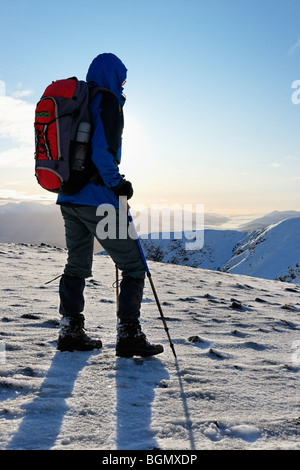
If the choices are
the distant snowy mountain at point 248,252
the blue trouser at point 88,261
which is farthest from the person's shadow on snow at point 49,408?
the distant snowy mountain at point 248,252

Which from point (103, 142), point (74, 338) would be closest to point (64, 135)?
point (103, 142)

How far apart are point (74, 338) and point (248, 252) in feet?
157

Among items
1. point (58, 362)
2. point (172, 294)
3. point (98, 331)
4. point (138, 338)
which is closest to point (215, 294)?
point (172, 294)

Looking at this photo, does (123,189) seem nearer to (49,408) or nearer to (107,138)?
(107,138)

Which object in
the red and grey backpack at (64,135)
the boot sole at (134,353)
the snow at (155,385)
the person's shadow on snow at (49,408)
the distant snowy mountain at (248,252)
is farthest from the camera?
the distant snowy mountain at (248,252)

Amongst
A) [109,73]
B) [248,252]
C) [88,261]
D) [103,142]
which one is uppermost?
[109,73]

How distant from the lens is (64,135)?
3.61 meters

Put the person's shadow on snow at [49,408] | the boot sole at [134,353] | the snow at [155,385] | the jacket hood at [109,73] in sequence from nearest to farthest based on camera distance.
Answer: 1. the person's shadow on snow at [49,408]
2. the snow at [155,385]
3. the boot sole at [134,353]
4. the jacket hood at [109,73]

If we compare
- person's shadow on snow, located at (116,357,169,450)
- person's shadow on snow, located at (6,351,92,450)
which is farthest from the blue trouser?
person's shadow on snow, located at (6,351,92,450)

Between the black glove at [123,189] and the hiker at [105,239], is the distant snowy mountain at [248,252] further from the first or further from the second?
the black glove at [123,189]

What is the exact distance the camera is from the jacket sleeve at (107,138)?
361 centimetres

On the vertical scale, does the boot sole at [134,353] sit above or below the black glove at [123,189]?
below

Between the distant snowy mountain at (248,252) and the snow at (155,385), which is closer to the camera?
the snow at (155,385)

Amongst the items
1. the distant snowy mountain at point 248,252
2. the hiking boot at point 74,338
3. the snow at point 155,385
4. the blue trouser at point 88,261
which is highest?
the blue trouser at point 88,261
